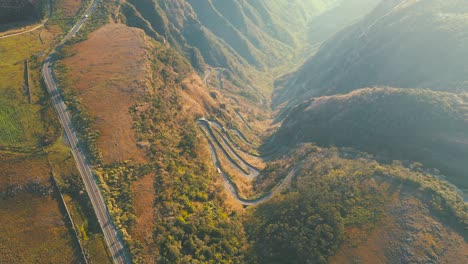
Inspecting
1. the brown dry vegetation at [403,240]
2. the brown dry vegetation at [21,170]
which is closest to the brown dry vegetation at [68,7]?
the brown dry vegetation at [21,170]

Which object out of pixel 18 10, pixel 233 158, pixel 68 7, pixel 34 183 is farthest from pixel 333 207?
pixel 68 7

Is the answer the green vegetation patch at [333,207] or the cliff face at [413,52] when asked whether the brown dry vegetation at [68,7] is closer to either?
the green vegetation patch at [333,207]

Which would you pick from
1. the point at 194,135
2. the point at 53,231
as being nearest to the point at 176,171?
the point at 194,135

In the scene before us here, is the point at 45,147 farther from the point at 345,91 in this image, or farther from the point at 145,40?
the point at 345,91

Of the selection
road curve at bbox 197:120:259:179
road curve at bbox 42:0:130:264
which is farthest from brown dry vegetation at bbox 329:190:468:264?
A: road curve at bbox 42:0:130:264

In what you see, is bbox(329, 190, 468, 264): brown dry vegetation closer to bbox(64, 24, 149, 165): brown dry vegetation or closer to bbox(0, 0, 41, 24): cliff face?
bbox(64, 24, 149, 165): brown dry vegetation
